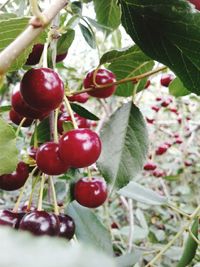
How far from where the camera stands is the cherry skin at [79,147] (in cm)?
63

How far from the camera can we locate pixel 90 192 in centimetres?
78

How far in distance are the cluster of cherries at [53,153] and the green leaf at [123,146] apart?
0.05 m

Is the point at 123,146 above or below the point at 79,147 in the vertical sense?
below

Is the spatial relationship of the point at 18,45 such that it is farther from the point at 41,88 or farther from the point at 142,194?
the point at 142,194

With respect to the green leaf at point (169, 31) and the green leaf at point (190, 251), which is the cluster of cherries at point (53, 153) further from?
the green leaf at point (190, 251)

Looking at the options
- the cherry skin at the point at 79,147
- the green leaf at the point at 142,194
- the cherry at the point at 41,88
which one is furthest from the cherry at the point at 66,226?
the green leaf at the point at 142,194

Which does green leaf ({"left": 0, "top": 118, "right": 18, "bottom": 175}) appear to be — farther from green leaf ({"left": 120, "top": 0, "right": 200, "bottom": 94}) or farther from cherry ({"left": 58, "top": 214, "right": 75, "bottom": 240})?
green leaf ({"left": 120, "top": 0, "right": 200, "bottom": 94})

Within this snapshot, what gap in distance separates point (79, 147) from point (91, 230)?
310mm

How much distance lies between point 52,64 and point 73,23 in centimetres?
21

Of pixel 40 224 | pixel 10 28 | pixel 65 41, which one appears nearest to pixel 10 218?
pixel 40 224

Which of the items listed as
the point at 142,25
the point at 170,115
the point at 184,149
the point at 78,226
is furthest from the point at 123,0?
the point at 170,115

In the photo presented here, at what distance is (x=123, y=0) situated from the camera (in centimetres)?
62

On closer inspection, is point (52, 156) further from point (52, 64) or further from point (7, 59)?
point (7, 59)

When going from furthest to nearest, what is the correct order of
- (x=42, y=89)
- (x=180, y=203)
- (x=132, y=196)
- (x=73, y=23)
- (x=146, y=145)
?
1. (x=180, y=203)
2. (x=132, y=196)
3. (x=73, y=23)
4. (x=146, y=145)
5. (x=42, y=89)
